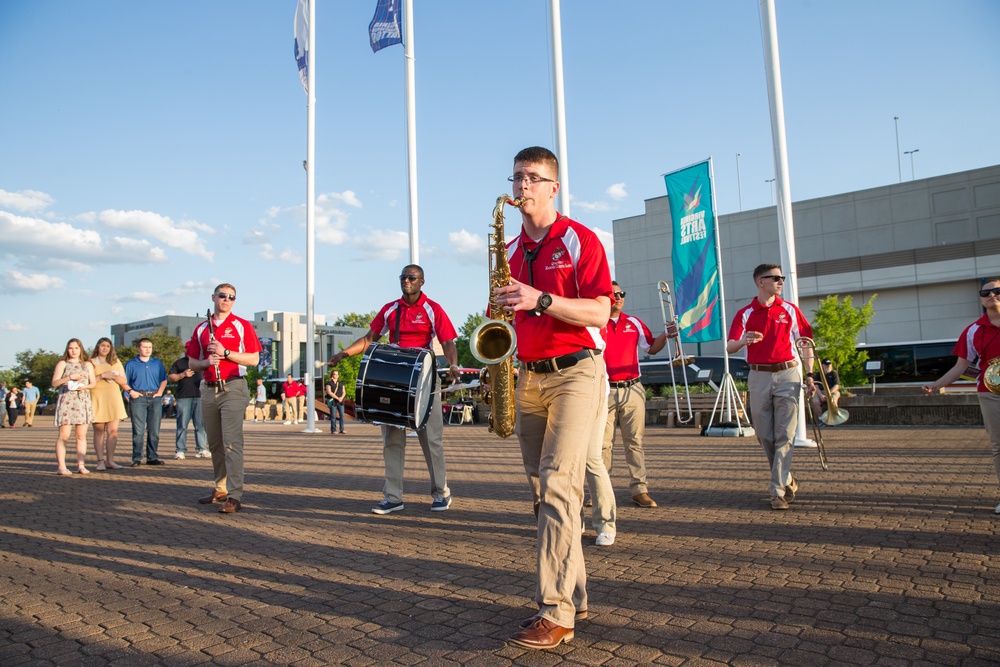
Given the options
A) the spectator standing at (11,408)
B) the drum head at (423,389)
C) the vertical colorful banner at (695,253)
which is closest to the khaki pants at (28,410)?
the spectator standing at (11,408)

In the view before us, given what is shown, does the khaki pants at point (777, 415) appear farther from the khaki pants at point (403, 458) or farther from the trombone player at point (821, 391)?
the khaki pants at point (403, 458)

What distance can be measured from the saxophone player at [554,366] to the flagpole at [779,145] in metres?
10.6

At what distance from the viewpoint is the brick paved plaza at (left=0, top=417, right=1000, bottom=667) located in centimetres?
364

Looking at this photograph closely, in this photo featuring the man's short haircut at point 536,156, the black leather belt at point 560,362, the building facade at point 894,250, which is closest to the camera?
the black leather belt at point 560,362

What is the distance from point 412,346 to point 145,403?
7773mm

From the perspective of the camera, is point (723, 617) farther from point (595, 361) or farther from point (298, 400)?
point (298, 400)

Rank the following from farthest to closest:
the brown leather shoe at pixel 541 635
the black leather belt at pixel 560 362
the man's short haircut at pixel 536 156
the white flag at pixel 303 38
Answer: the white flag at pixel 303 38 → the man's short haircut at pixel 536 156 → the black leather belt at pixel 560 362 → the brown leather shoe at pixel 541 635

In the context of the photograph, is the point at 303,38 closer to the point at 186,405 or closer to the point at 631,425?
the point at 186,405

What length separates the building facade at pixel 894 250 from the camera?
46.9 metres

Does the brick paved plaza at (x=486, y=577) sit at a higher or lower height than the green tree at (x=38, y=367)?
lower

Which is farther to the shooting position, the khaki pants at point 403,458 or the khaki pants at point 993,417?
the khaki pants at point 403,458

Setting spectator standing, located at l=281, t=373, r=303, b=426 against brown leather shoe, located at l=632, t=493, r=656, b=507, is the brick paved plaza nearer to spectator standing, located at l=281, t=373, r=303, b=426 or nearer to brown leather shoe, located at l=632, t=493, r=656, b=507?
brown leather shoe, located at l=632, t=493, r=656, b=507

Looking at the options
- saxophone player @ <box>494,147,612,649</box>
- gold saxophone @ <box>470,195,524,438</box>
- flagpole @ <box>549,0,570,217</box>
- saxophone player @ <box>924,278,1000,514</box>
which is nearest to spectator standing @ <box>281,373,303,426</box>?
flagpole @ <box>549,0,570,217</box>

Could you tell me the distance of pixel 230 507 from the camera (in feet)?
25.3
